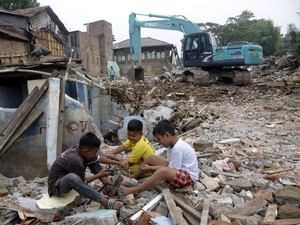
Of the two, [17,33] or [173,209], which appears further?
[17,33]

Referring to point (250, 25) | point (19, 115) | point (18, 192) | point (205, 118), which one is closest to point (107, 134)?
point (205, 118)

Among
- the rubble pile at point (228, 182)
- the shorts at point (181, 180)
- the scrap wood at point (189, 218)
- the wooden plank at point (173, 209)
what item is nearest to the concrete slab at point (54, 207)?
the rubble pile at point (228, 182)

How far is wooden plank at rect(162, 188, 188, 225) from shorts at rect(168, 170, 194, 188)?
153 mm

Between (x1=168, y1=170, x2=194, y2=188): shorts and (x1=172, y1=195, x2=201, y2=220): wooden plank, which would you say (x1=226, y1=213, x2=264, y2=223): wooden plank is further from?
(x1=168, y1=170, x2=194, y2=188): shorts

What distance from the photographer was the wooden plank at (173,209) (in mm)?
2927

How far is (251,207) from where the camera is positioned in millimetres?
Answer: 3184

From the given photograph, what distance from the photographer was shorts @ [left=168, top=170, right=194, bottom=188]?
11.6ft

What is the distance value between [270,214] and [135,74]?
1518cm

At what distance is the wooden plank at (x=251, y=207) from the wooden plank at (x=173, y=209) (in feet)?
2.07

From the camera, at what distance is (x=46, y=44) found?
21.8 meters

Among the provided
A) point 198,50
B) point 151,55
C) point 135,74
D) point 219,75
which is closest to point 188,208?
point 198,50

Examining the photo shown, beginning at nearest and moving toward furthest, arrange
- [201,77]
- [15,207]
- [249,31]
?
1. [15,207]
2. [201,77]
3. [249,31]

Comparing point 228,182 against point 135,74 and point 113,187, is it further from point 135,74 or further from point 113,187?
point 135,74

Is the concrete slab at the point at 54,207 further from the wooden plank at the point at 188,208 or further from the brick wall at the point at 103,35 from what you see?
the brick wall at the point at 103,35
